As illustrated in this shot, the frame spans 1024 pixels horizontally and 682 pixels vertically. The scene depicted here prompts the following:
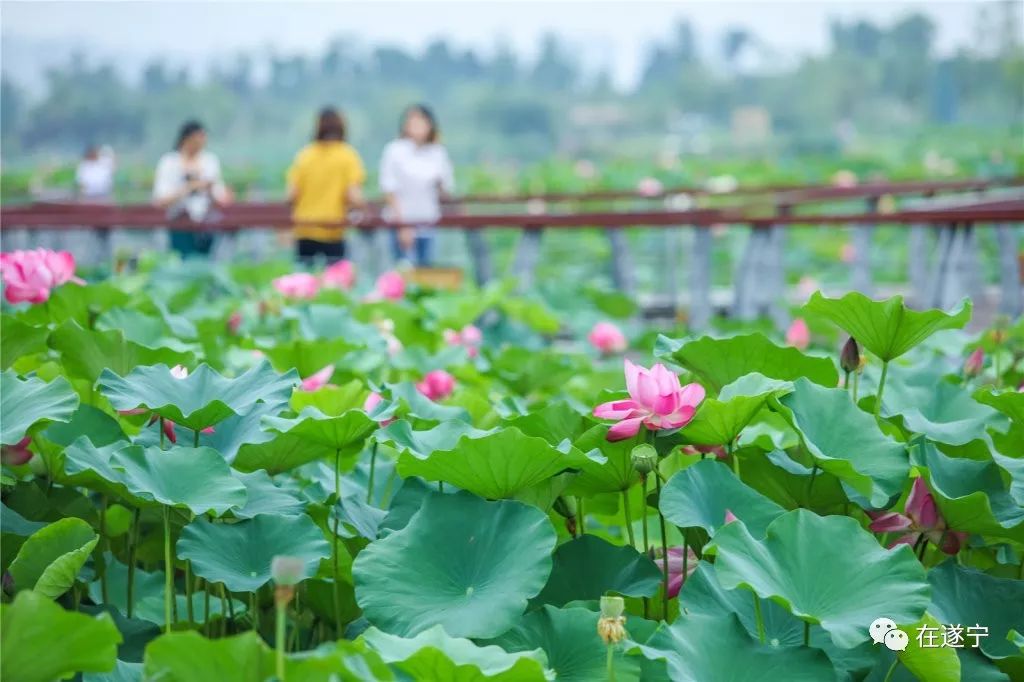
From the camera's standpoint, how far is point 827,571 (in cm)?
107

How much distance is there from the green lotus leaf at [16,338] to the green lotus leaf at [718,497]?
77cm

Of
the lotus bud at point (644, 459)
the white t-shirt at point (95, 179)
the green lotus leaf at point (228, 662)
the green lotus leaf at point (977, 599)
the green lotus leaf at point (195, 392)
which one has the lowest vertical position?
the white t-shirt at point (95, 179)

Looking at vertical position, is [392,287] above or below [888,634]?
below

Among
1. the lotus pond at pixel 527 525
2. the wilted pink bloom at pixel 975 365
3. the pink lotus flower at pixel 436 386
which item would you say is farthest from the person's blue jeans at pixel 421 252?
the lotus pond at pixel 527 525

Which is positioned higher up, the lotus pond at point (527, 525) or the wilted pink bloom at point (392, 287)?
the lotus pond at point (527, 525)

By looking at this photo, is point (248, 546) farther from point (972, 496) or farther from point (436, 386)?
point (436, 386)

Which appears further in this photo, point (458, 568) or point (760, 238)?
point (760, 238)

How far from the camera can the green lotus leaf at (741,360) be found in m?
1.33

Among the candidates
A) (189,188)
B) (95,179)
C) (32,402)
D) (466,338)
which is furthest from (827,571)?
(95,179)

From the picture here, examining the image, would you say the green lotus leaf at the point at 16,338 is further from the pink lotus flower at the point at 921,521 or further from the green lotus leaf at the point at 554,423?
the pink lotus flower at the point at 921,521

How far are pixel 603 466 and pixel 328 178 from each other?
4995mm

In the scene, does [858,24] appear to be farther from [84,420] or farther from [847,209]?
[84,420]

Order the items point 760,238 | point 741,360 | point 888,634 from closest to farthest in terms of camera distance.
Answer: point 888,634
point 741,360
point 760,238

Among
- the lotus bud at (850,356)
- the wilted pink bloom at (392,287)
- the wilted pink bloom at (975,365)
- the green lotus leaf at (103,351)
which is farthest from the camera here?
the wilted pink bloom at (392,287)
